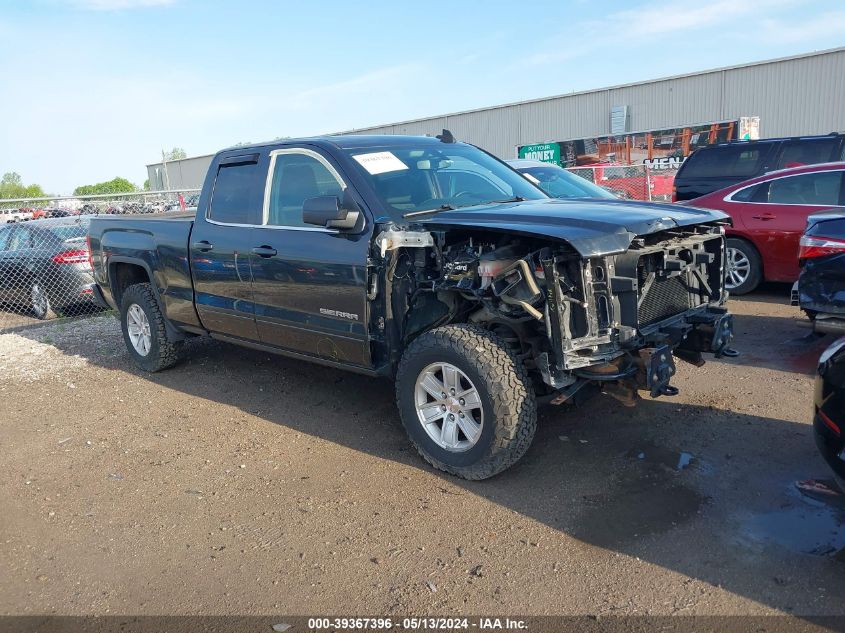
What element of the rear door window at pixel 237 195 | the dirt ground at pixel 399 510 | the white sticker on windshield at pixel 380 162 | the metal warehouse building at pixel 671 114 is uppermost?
the metal warehouse building at pixel 671 114

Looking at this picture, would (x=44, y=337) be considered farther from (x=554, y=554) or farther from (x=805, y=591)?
(x=805, y=591)

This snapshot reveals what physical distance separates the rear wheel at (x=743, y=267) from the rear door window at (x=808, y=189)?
2.04ft

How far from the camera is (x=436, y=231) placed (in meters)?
4.09

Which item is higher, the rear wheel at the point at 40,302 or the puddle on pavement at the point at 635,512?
the rear wheel at the point at 40,302

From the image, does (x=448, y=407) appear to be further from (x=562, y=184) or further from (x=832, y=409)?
(x=562, y=184)

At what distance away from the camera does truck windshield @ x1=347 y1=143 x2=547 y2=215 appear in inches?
181

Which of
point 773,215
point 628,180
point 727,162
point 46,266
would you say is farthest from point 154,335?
point 628,180

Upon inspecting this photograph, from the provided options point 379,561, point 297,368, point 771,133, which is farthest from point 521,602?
point 771,133

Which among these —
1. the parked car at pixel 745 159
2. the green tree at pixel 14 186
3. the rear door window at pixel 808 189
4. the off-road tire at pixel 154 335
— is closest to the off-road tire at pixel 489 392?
the off-road tire at pixel 154 335

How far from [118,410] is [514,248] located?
381cm

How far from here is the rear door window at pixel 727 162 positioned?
424 inches

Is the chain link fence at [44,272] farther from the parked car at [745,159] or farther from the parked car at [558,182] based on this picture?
the parked car at [745,159]

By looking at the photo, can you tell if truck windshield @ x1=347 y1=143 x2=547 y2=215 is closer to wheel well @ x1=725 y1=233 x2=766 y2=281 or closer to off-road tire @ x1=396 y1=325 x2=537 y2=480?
off-road tire @ x1=396 y1=325 x2=537 y2=480

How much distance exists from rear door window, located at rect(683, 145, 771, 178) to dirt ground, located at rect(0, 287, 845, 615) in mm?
5736
